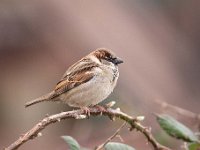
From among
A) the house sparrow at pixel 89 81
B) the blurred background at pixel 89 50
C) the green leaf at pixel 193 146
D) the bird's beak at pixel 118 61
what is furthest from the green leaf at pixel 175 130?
the blurred background at pixel 89 50

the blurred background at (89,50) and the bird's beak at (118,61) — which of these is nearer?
the bird's beak at (118,61)

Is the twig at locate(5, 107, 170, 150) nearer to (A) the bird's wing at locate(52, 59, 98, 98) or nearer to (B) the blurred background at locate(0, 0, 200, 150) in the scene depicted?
(A) the bird's wing at locate(52, 59, 98, 98)

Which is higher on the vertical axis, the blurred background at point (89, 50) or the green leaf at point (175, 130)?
the blurred background at point (89, 50)

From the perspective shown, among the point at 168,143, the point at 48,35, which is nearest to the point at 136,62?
the point at 48,35

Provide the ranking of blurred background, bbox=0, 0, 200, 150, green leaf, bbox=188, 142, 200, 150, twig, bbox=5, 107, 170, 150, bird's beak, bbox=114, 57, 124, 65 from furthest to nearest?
blurred background, bbox=0, 0, 200, 150, bird's beak, bbox=114, 57, 124, 65, green leaf, bbox=188, 142, 200, 150, twig, bbox=5, 107, 170, 150

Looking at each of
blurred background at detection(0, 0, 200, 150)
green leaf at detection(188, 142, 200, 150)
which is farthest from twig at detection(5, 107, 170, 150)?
blurred background at detection(0, 0, 200, 150)

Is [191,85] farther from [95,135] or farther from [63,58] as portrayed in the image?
[95,135]

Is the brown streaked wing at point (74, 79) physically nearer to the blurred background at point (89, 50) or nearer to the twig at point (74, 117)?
the twig at point (74, 117)

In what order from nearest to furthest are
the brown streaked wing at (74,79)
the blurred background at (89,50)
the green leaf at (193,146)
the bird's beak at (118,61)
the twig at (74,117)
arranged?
1. the twig at (74,117)
2. the green leaf at (193,146)
3. the brown streaked wing at (74,79)
4. the bird's beak at (118,61)
5. the blurred background at (89,50)
